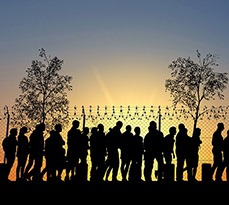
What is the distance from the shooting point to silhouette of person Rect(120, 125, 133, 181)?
56.5ft

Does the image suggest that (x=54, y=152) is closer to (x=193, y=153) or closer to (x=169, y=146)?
(x=169, y=146)

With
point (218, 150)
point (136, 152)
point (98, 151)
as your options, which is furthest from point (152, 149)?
point (218, 150)

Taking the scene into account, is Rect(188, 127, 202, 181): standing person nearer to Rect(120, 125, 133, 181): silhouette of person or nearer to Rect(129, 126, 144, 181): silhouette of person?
Rect(129, 126, 144, 181): silhouette of person

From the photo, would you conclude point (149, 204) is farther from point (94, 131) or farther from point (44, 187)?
point (94, 131)

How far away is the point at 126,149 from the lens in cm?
1730

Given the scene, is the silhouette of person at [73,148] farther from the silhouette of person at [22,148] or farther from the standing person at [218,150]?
the standing person at [218,150]

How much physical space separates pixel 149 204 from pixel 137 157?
14.3ft

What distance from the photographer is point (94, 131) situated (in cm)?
1739

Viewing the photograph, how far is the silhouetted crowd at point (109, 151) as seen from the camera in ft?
55.5

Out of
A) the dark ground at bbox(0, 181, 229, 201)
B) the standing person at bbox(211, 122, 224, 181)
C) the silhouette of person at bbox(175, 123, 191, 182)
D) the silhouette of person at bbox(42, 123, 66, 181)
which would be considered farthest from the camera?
the standing person at bbox(211, 122, 224, 181)

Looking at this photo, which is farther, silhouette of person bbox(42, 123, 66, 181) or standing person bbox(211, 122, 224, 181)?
standing person bbox(211, 122, 224, 181)

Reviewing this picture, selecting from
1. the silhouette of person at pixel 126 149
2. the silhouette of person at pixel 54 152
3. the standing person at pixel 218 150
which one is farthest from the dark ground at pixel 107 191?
the standing person at pixel 218 150

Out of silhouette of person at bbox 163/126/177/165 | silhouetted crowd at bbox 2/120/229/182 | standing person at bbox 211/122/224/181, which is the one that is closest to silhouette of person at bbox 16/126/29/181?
silhouetted crowd at bbox 2/120/229/182

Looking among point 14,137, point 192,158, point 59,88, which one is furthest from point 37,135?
point 59,88
